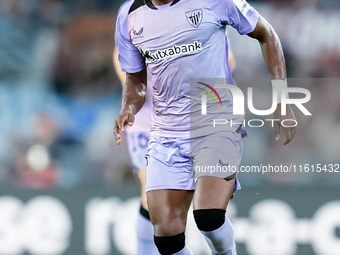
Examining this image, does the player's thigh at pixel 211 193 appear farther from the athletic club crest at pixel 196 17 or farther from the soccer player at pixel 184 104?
the athletic club crest at pixel 196 17

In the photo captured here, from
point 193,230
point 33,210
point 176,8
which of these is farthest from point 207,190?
point 33,210

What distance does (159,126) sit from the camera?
399 cm

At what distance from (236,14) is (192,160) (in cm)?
83

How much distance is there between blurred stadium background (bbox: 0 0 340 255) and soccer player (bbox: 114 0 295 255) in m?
1.66

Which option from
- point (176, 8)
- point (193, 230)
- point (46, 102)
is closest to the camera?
point (176, 8)

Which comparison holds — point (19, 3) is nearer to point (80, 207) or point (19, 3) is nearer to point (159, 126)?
point (80, 207)

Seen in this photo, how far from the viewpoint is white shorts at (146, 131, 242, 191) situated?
3729mm

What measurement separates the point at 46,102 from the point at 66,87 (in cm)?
23

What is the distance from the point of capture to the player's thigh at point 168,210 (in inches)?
146

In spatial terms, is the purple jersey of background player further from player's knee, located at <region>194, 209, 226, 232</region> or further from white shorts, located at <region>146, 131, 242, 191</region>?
player's knee, located at <region>194, 209, 226, 232</region>

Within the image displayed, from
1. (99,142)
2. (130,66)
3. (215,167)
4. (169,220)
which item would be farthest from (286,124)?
(99,142)

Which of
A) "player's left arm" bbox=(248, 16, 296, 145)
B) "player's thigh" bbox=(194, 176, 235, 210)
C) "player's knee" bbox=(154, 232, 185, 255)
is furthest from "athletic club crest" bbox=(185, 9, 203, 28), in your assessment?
"player's knee" bbox=(154, 232, 185, 255)

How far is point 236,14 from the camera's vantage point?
386cm

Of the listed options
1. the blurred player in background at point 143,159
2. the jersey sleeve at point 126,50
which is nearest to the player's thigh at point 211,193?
the jersey sleeve at point 126,50
